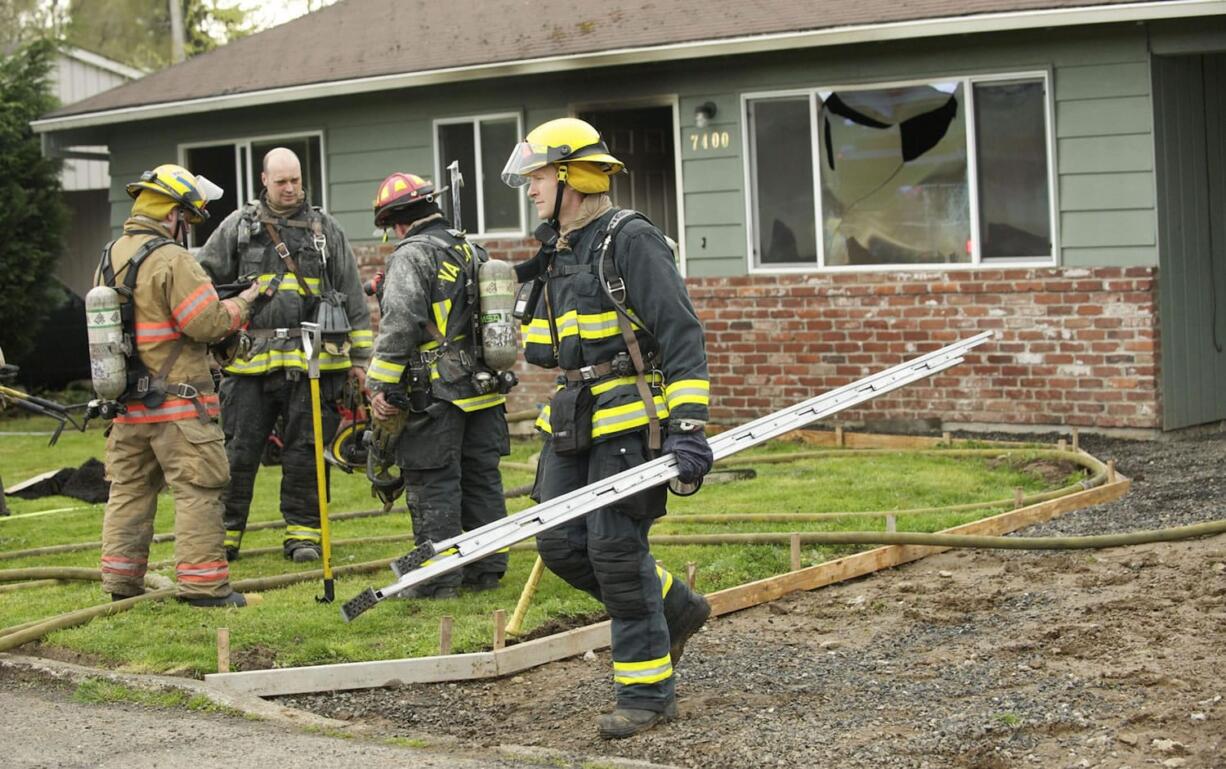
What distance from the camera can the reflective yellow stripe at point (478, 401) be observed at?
8.03m

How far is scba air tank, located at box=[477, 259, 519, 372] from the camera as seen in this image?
8031mm

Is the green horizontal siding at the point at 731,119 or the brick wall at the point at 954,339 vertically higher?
the green horizontal siding at the point at 731,119

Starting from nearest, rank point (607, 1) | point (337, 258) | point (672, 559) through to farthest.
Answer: point (672, 559), point (337, 258), point (607, 1)

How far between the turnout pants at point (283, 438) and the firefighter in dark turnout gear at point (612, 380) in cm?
330

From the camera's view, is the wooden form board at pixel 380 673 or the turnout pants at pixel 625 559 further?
the wooden form board at pixel 380 673

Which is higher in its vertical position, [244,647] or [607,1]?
[607,1]

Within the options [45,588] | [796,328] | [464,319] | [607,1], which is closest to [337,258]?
[464,319]

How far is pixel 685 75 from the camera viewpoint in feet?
46.7

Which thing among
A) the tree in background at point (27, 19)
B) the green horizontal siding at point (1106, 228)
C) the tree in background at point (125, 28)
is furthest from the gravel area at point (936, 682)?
the tree in background at point (125, 28)

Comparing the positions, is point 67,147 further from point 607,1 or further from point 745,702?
point 745,702

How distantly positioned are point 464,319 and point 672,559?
5.56 ft

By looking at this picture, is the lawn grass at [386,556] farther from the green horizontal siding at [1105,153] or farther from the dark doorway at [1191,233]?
the green horizontal siding at [1105,153]

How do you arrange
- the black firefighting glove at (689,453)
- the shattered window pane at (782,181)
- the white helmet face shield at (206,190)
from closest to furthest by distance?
the black firefighting glove at (689,453) < the white helmet face shield at (206,190) < the shattered window pane at (782,181)

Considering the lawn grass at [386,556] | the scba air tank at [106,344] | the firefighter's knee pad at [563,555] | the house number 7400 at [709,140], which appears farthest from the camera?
the house number 7400 at [709,140]
